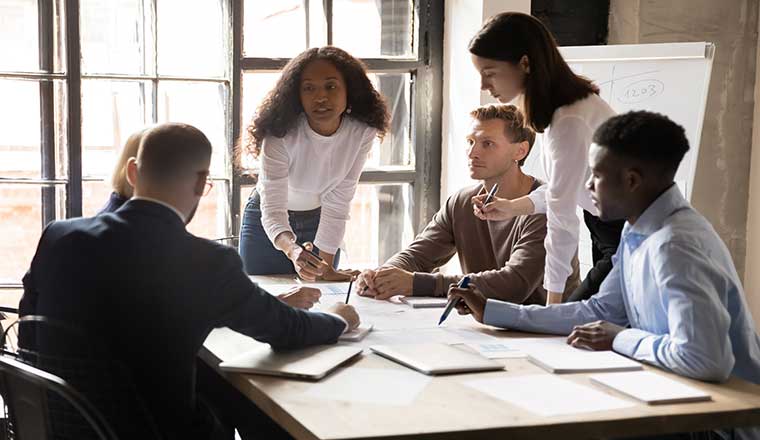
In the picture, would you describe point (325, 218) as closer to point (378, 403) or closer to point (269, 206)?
point (269, 206)

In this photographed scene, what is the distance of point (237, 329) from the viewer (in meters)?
1.87

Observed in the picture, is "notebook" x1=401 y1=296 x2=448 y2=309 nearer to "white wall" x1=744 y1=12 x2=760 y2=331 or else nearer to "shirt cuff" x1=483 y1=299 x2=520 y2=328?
"shirt cuff" x1=483 y1=299 x2=520 y2=328

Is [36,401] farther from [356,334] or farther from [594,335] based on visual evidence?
[594,335]

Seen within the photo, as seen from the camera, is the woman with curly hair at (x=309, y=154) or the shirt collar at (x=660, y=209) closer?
the shirt collar at (x=660, y=209)

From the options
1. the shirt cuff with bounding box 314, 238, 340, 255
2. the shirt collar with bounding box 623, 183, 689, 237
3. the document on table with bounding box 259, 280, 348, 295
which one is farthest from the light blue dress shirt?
the shirt cuff with bounding box 314, 238, 340, 255

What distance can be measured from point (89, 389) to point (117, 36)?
2219 mm

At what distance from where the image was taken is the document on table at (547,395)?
1.59m

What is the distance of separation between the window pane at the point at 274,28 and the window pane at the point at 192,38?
10 centimetres

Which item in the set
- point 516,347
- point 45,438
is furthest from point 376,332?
point 45,438

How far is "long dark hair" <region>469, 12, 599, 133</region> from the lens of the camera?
256 centimetres

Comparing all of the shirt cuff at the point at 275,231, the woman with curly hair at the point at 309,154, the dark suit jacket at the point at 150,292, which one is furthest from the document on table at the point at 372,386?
the shirt cuff at the point at 275,231

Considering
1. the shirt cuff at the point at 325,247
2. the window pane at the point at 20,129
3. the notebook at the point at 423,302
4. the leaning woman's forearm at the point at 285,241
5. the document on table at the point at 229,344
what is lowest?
the notebook at the point at 423,302

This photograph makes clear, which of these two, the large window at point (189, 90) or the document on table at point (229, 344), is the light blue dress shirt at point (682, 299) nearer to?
the document on table at point (229, 344)

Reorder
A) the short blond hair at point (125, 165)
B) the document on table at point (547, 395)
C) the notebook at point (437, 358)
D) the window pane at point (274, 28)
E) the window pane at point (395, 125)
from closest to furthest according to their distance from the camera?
the document on table at point (547, 395) < the notebook at point (437, 358) < the short blond hair at point (125, 165) < the window pane at point (274, 28) < the window pane at point (395, 125)
